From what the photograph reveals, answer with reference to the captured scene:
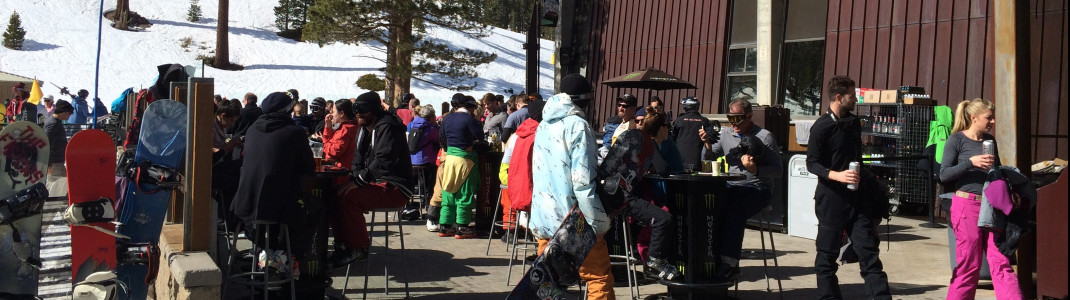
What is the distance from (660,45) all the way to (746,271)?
35.9ft

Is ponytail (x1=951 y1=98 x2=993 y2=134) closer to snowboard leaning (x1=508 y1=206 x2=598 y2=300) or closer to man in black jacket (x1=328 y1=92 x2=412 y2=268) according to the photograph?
snowboard leaning (x1=508 y1=206 x2=598 y2=300)

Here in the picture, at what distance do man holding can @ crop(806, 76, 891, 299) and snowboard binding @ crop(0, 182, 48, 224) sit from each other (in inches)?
197

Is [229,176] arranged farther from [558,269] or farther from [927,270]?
[927,270]

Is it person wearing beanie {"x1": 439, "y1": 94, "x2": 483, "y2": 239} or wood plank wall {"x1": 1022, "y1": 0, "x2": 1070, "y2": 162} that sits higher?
wood plank wall {"x1": 1022, "y1": 0, "x2": 1070, "y2": 162}

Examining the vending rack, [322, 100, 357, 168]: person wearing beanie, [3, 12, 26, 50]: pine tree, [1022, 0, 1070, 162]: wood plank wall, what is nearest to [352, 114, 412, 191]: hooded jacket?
[322, 100, 357, 168]: person wearing beanie

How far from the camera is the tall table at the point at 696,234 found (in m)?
7.05

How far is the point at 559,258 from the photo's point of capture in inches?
220

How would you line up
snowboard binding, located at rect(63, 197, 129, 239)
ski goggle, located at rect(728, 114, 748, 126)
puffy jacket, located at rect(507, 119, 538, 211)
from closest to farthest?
snowboard binding, located at rect(63, 197, 129, 239) < puffy jacket, located at rect(507, 119, 538, 211) < ski goggle, located at rect(728, 114, 748, 126)

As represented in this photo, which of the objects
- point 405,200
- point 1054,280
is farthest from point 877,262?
point 405,200

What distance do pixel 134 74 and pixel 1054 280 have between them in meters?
59.4

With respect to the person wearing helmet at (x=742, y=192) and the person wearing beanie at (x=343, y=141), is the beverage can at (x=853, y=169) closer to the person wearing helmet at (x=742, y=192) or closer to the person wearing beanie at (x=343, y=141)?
the person wearing helmet at (x=742, y=192)

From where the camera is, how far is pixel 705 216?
7.10 meters

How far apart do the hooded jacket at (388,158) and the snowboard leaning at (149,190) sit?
133 centimetres

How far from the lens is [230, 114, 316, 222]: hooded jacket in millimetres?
6465
